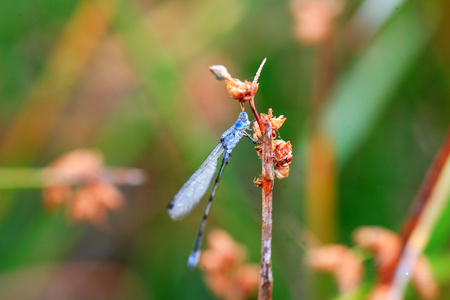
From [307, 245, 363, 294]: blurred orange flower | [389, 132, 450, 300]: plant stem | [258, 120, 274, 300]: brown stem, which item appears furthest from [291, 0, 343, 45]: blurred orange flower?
[258, 120, 274, 300]: brown stem

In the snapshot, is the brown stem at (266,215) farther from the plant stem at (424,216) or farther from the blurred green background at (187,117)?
the blurred green background at (187,117)

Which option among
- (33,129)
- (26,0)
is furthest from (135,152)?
(26,0)

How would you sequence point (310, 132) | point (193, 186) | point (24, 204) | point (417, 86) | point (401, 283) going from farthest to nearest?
1. point (24, 204)
2. point (417, 86)
3. point (310, 132)
4. point (193, 186)
5. point (401, 283)

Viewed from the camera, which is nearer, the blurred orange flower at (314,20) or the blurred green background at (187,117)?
the blurred orange flower at (314,20)

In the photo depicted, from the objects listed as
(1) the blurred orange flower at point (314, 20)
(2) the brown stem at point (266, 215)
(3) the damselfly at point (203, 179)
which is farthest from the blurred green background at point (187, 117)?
(2) the brown stem at point (266, 215)

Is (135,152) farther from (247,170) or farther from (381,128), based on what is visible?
(381,128)

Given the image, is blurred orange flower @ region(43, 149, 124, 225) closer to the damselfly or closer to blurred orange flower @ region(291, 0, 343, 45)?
the damselfly

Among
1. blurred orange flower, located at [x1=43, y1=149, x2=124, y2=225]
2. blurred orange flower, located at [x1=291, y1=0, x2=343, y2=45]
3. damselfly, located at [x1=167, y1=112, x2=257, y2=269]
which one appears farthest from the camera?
blurred orange flower, located at [x1=291, y1=0, x2=343, y2=45]
